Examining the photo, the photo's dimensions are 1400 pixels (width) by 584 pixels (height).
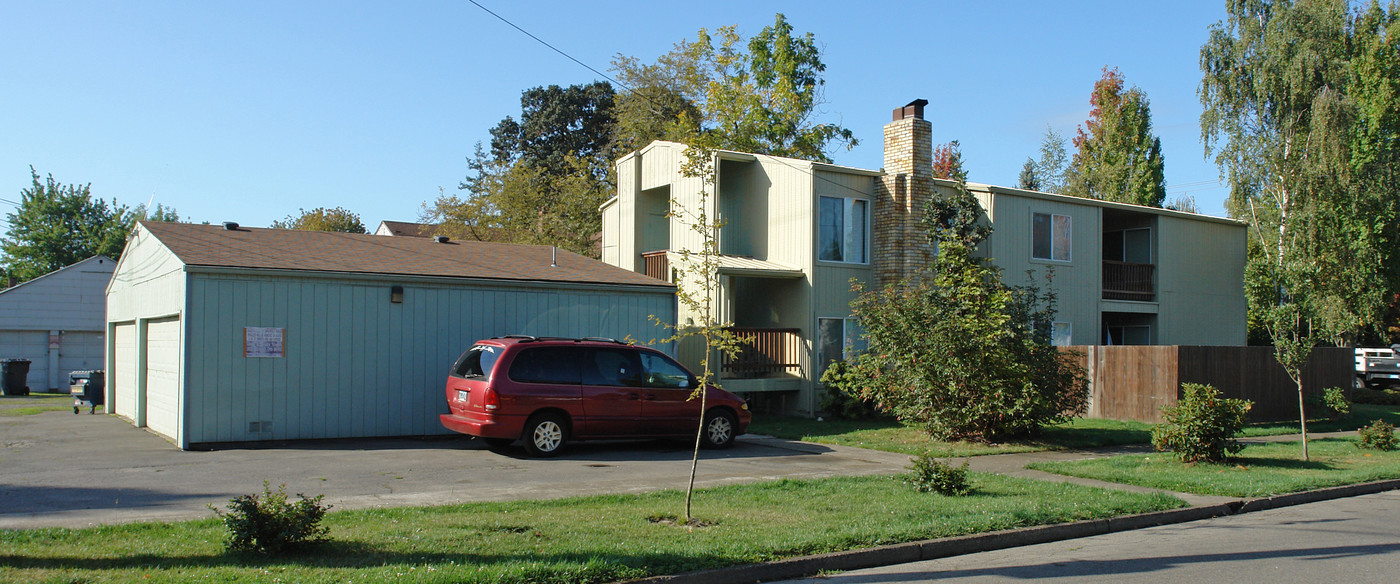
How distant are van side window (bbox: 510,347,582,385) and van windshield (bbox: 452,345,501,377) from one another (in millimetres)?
320

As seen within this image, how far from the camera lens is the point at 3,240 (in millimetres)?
47625

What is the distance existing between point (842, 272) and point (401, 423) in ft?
32.6

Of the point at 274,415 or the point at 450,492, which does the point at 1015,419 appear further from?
the point at 274,415

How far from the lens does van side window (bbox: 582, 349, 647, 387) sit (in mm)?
13484

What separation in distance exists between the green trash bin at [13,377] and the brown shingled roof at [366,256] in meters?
16.3

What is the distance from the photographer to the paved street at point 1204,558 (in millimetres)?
6844

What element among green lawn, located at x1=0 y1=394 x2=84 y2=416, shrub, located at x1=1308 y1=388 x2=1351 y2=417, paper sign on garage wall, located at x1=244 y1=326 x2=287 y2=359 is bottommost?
green lawn, located at x1=0 y1=394 x2=84 y2=416

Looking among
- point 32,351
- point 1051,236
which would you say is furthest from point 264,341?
point 32,351

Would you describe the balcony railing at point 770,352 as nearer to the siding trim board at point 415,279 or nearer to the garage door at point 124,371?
the siding trim board at point 415,279

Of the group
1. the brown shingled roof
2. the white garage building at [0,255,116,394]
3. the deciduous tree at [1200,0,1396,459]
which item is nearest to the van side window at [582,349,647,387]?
the brown shingled roof

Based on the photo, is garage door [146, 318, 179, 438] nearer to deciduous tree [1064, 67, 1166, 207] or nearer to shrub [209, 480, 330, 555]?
shrub [209, 480, 330, 555]

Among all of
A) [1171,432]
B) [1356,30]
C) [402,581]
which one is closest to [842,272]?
[1171,432]

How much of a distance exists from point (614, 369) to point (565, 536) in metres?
6.37

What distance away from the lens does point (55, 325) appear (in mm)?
31484
